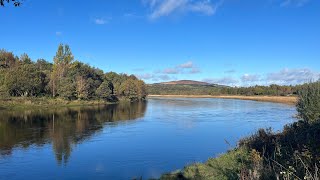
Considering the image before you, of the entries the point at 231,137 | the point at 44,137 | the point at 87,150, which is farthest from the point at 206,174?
the point at 44,137

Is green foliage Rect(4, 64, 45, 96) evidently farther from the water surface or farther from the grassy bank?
the water surface

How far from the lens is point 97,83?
89875 mm

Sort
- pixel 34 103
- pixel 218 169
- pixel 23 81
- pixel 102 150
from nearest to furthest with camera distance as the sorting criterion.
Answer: pixel 218 169 < pixel 102 150 < pixel 34 103 < pixel 23 81

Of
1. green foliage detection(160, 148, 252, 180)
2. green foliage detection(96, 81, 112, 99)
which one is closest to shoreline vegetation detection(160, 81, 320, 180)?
green foliage detection(160, 148, 252, 180)

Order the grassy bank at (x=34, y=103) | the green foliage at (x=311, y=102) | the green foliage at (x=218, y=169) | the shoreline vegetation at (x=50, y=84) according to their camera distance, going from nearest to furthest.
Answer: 1. the green foliage at (x=218, y=169)
2. the green foliage at (x=311, y=102)
3. the grassy bank at (x=34, y=103)
4. the shoreline vegetation at (x=50, y=84)

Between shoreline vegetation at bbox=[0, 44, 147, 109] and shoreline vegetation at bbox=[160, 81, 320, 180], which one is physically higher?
shoreline vegetation at bbox=[0, 44, 147, 109]

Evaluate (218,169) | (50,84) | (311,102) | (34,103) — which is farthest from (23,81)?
(218,169)

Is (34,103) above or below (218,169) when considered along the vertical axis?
above

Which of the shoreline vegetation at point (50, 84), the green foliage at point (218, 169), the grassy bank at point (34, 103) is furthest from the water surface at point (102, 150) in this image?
the shoreline vegetation at point (50, 84)

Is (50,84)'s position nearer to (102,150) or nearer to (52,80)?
(52,80)

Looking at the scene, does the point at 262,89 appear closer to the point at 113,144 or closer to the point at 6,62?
the point at 6,62

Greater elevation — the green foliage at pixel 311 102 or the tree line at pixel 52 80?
the tree line at pixel 52 80

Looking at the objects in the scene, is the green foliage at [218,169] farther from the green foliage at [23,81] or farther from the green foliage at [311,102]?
the green foliage at [23,81]

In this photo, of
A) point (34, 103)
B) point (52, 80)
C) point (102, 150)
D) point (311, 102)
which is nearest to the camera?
point (102, 150)
